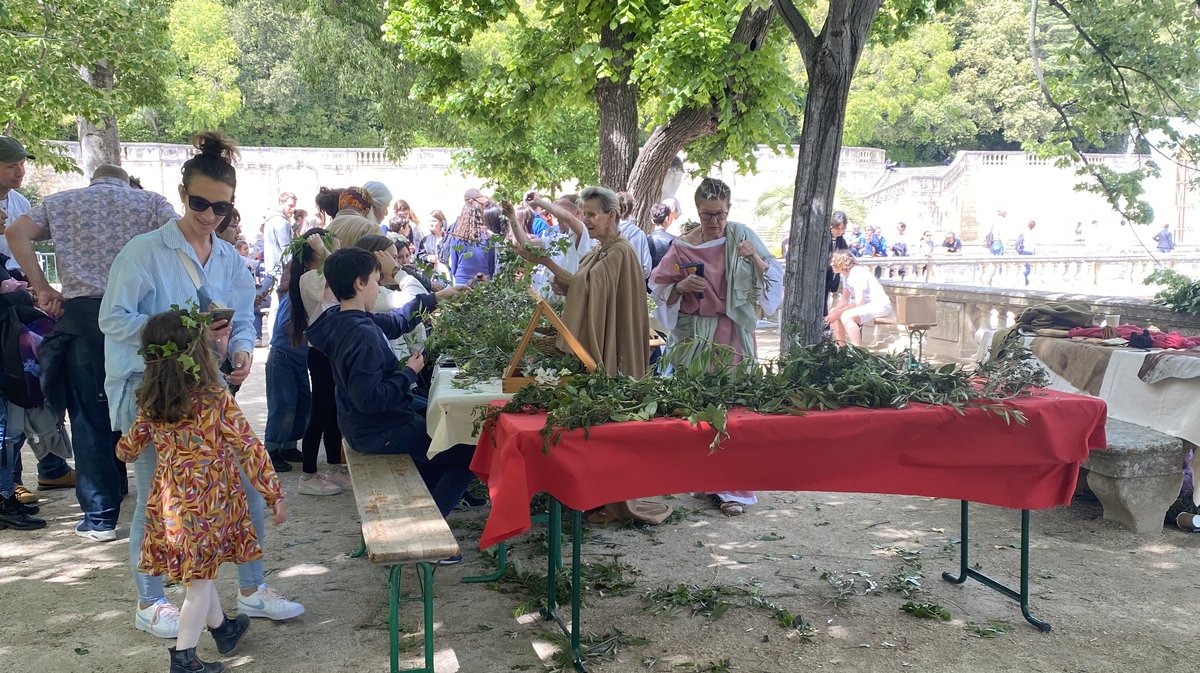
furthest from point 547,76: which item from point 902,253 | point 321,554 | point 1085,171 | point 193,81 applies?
point 193,81

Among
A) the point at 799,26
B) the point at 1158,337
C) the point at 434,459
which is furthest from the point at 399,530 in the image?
the point at 1158,337

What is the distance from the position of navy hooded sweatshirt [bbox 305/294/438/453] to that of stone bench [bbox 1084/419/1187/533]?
401 cm

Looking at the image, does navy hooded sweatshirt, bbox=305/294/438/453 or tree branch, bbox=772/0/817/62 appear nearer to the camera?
navy hooded sweatshirt, bbox=305/294/438/453

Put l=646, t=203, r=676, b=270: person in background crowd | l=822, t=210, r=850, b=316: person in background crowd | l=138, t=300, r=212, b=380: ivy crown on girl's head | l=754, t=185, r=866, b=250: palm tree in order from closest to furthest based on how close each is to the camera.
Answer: l=138, t=300, r=212, b=380: ivy crown on girl's head < l=646, t=203, r=676, b=270: person in background crowd < l=822, t=210, r=850, b=316: person in background crowd < l=754, t=185, r=866, b=250: palm tree

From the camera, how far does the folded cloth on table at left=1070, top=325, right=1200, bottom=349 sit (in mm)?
6285

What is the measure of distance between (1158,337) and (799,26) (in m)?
3.15

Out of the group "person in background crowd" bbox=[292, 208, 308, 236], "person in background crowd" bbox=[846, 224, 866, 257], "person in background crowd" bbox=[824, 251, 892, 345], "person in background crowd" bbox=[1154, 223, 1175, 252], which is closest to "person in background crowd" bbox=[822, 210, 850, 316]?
"person in background crowd" bbox=[824, 251, 892, 345]

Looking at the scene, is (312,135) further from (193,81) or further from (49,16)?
(49,16)

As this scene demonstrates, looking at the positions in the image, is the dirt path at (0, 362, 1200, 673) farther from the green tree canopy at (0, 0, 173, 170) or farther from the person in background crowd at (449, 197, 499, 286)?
the green tree canopy at (0, 0, 173, 170)

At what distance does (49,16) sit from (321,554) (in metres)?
9.86

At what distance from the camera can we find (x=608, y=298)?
16.5ft

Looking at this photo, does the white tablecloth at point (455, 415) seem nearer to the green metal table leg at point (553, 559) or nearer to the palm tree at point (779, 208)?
the green metal table leg at point (553, 559)

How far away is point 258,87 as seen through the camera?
41562 millimetres

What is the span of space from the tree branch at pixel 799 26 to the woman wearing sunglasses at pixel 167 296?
3.64 meters
